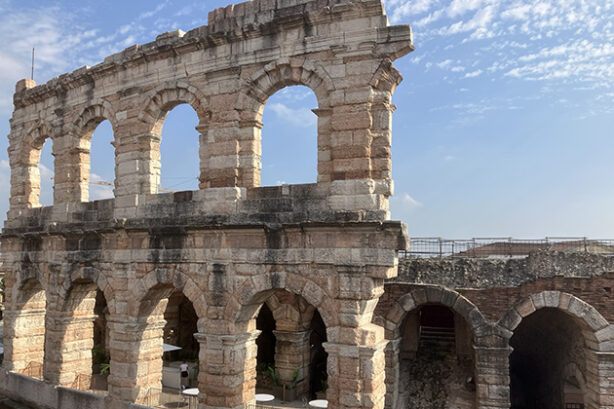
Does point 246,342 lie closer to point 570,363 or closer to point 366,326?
point 366,326

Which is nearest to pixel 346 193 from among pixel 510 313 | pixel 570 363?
pixel 510 313

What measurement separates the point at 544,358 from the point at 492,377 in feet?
18.8

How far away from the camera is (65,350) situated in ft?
42.5

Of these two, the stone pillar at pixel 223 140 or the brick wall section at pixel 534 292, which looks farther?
the brick wall section at pixel 534 292

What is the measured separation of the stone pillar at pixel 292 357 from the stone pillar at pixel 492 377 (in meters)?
4.86

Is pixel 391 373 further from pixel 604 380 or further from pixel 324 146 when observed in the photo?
pixel 324 146

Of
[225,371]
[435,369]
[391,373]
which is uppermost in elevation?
[225,371]

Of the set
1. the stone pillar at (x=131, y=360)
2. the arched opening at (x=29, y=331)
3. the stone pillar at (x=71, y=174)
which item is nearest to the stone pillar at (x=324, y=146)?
the stone pillar at (x=131, y=360)

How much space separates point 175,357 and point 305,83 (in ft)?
39.8


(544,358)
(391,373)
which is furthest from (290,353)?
(544,358)

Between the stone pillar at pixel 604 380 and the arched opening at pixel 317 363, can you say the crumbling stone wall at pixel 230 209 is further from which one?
the stone pillar at pixel 604 380

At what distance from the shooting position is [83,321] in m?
13.4

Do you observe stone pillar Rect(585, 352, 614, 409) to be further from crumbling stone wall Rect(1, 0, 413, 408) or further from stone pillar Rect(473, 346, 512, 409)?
crumbling stone wall Rect(1, 0, 413, 408)

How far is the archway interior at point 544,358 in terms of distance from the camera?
13.8 metres
